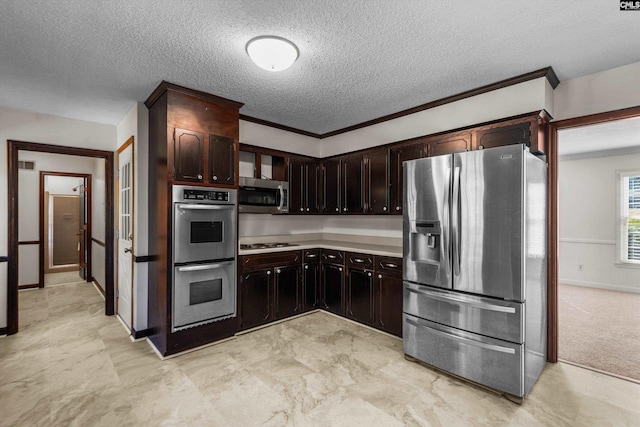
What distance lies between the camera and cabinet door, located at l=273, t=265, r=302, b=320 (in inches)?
151

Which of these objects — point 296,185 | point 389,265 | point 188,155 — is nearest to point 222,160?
point 188,155

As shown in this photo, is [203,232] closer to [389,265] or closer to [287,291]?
[287,291]

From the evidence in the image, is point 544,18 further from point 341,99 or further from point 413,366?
point 413,366

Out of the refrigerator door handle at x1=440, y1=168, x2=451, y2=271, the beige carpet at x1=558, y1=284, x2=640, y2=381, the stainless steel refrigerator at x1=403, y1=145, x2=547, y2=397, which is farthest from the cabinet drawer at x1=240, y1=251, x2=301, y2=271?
the beige carpet at x1=558, y1=284, x2=640, y2=381

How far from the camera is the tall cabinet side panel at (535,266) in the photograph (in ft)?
7.76

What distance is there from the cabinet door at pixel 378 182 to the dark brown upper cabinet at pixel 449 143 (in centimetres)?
60

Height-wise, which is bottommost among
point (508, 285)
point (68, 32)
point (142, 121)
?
point (508, 285)

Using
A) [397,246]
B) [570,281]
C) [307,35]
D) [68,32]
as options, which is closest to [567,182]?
[570,281]

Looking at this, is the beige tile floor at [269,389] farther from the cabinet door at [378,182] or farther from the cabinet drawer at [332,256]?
the cabinet door at [378,182]

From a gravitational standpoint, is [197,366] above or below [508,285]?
below

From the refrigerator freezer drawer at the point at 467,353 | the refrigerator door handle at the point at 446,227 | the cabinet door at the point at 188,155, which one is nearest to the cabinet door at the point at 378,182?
the refrigerator door handle at the point at 446,227

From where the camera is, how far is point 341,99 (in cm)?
348

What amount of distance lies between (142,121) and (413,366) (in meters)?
3.80

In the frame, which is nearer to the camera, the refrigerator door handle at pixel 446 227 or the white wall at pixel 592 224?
the refrigerator door handle at pixel 446 227
